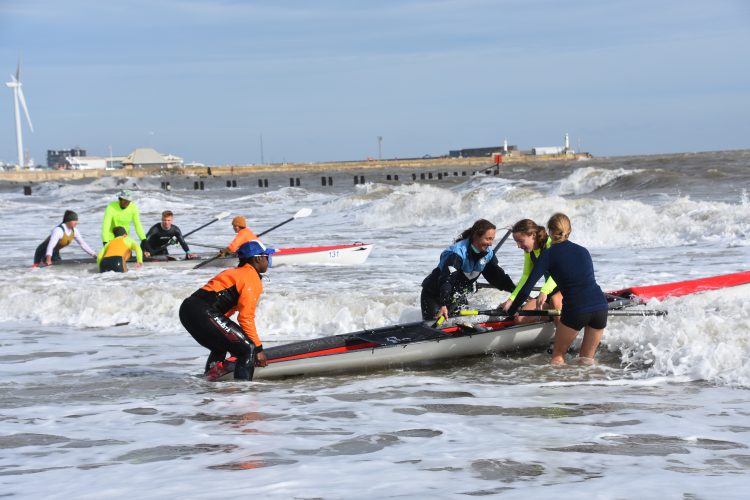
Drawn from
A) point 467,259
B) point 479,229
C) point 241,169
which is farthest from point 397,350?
point 241,169

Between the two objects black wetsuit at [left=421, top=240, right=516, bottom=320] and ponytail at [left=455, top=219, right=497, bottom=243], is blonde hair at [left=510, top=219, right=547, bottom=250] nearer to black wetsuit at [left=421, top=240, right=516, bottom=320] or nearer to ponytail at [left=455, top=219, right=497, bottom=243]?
ponytail at [left=455, top=219, right=497, bottom=243]

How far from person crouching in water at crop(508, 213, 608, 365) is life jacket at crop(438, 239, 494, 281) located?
74cm

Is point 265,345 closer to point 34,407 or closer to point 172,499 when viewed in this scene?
point 34,407

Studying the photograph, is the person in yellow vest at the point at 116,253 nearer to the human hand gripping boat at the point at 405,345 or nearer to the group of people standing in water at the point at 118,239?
the group of people standing in water at the point at 118,239

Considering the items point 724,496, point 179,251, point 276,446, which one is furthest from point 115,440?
point 179,251

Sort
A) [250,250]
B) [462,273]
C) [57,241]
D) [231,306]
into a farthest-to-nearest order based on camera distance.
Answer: [57,241] < [462,273] < [231,306] < [250,250]

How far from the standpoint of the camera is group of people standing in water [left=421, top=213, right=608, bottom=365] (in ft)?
23.8

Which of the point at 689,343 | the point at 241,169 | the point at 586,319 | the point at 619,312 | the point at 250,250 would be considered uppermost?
the point at 241,169

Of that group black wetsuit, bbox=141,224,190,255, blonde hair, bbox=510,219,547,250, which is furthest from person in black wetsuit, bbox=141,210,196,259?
blonde hair, bbox=510,219,547,250

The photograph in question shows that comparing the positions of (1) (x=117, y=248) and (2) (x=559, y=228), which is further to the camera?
(1) (x=117, y=248)

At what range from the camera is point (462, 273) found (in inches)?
324

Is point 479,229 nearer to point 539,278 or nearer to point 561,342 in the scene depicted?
point 539,278

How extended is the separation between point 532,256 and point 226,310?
277 centimetres

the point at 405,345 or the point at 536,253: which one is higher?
the point at 536,253
